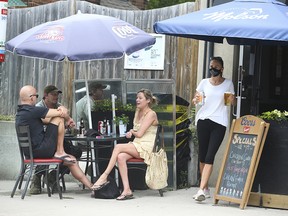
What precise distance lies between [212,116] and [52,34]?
2300 mm

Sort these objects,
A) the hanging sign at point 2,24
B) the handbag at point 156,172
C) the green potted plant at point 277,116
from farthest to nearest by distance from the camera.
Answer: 1. the hanging sign at point 2,24
2. the handbag at point 156,172
3. the green potted plant at point 277,116

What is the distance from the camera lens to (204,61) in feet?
38.1

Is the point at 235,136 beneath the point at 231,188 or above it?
above

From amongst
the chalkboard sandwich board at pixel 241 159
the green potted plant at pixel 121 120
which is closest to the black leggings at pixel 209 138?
the chalkboard sandwich board at pixel 241 159

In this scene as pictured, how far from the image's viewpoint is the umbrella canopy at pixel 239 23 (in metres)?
8.73

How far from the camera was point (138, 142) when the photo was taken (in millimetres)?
10062

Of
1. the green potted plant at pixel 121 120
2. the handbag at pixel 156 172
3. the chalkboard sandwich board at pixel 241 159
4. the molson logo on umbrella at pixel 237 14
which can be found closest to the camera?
the molson logo on umbrella at pixel 237 14

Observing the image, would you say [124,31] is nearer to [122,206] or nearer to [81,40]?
[81,40]

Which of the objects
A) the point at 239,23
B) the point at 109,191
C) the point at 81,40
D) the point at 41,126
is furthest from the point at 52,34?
the point at 239,23

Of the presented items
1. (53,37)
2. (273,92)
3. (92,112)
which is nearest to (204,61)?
(273,92)

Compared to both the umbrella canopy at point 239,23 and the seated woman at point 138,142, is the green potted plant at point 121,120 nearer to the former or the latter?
the seated woman at point 138,142

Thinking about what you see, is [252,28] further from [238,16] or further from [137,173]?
[137,173]

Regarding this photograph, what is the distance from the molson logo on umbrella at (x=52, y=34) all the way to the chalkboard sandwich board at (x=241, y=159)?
249 centimetres

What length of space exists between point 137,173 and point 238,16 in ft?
9.42
